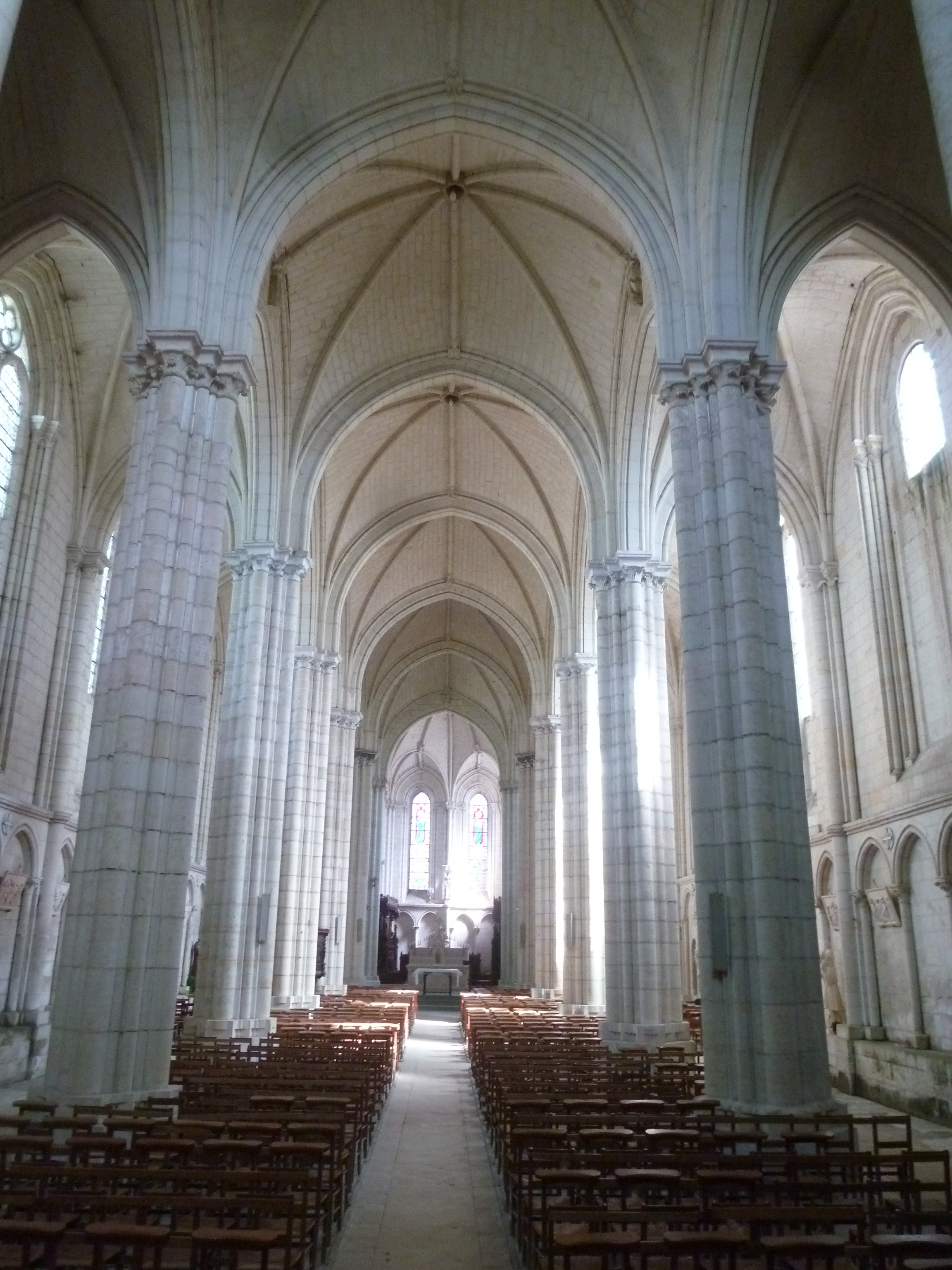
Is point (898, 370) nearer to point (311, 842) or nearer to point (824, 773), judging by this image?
point (824, 773)

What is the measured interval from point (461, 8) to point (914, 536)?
1132 cm

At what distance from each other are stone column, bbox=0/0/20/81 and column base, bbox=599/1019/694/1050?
15.9 meters

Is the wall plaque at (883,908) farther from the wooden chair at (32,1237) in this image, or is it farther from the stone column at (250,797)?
the wooden chair at (32,1237)

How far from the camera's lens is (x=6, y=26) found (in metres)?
6.13

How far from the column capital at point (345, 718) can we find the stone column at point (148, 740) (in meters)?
21.9

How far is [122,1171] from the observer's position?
5.88 m

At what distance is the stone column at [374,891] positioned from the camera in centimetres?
4247

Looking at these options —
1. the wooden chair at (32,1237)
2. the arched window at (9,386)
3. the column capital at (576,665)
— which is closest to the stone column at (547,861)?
the column capital at (576,665)

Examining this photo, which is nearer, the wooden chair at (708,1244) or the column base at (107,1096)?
the wooden chair at (708,1244)

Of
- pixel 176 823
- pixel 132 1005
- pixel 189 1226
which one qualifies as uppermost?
pixel 176 823

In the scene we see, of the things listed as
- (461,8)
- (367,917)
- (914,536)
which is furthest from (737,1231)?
(367,917)

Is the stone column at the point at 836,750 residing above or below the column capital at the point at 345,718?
below

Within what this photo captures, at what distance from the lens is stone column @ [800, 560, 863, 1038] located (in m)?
18.6

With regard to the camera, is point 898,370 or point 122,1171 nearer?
point 122,1171
